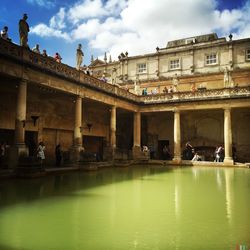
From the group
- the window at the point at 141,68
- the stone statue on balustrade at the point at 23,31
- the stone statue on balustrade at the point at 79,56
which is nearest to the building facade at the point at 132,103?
the window at the point at 141,68

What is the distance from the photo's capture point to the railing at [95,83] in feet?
40.7

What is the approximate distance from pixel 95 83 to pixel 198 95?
875 centimetres

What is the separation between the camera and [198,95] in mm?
22000

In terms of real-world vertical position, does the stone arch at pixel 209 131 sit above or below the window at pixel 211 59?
below

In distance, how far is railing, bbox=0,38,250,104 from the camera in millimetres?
12420

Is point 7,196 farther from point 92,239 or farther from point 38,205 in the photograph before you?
point 92,239

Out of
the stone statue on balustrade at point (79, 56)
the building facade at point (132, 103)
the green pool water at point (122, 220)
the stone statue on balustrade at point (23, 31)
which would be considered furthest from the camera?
the stone statue on balustrade at point (79, 56)

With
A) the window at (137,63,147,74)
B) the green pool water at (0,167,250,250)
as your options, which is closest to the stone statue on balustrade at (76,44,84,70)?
the green pool water at (0,167,250,250)

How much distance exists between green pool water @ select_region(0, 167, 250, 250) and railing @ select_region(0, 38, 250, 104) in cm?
692

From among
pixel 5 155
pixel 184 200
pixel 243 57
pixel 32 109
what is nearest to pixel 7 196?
pixel 184 200

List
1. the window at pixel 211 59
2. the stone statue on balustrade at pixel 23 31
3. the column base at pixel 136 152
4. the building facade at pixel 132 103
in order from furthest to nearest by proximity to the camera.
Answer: the window at pixel 211 59, the column base at pixel 136 152, the building facade at pixel 132 103, the stone statue on balustrade at pixel 23 31

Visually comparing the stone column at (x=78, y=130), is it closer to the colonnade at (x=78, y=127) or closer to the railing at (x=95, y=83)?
the colonnade at (x=78, y=127)

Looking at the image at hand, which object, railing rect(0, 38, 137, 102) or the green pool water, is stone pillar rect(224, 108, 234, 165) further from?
the green pool water

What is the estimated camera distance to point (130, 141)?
2861cm
